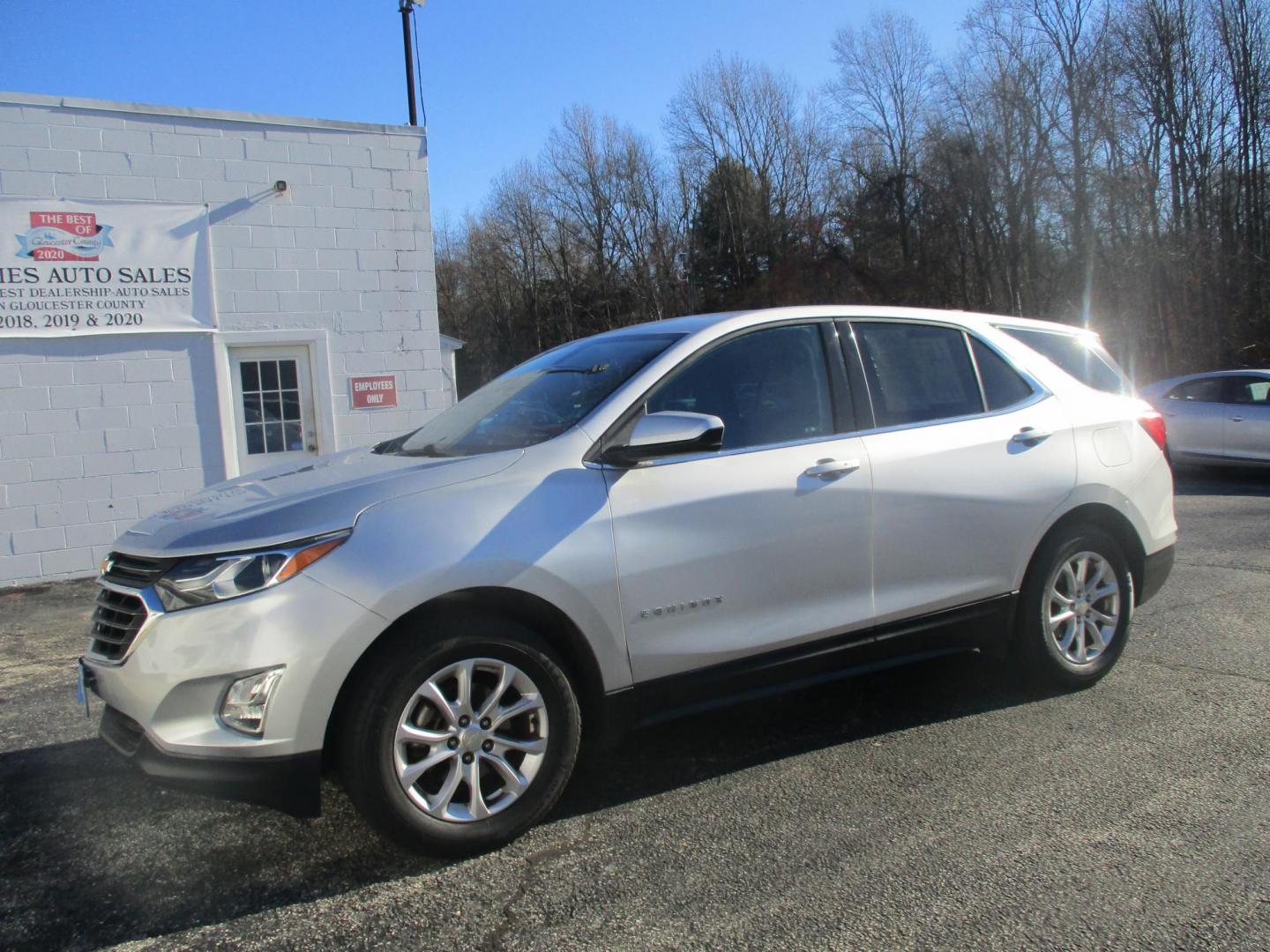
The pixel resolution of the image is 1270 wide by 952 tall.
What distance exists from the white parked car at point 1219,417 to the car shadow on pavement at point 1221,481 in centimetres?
25

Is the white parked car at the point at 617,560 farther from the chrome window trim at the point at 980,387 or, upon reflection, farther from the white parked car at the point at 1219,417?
the white parked car at the point at 1219,417

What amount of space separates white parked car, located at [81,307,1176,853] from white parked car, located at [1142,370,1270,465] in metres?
9.05

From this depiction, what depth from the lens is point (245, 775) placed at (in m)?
2.77

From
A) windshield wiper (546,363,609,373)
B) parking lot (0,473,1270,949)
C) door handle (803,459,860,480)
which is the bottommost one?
parking lot (0,473,1270,949)

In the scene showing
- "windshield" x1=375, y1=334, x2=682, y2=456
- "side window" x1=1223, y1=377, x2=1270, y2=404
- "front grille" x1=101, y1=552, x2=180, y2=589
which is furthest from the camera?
"side window" x1=1223, y1=377, x2=1270, y2=404

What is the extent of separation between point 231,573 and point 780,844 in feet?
6.41

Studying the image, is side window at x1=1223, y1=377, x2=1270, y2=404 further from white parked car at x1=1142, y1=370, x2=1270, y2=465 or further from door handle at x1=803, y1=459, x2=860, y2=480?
door handle at x1=803, y1=459, x2=860, y2=480

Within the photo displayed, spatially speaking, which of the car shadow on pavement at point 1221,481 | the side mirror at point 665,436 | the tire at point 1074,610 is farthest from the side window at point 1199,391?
the side mirror at point 665,436

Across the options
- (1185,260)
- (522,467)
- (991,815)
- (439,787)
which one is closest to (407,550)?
(522,467)

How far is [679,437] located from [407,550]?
3.26ft

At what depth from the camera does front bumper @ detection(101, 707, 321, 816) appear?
2.77 m

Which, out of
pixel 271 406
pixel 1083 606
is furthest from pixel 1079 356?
pixel 271 406

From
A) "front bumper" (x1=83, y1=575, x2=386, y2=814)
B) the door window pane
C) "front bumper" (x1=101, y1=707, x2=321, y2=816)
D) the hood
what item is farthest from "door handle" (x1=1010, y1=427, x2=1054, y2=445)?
the door window pane

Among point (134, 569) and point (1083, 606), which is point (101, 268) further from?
point (1083, 606)
